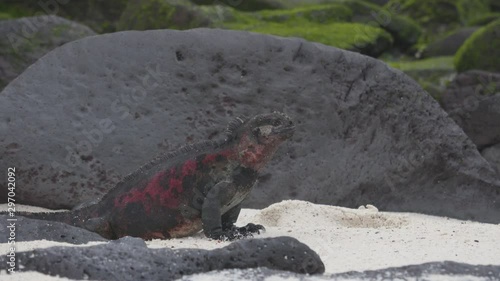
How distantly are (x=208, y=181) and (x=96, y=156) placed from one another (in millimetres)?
1700

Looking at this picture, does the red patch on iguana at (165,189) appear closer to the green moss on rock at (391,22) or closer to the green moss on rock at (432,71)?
the green moss on rock at (432,71)

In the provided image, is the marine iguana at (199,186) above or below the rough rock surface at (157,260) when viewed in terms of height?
above

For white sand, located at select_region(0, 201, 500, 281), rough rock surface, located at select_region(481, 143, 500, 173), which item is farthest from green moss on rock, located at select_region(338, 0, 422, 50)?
white sand, located at select_region(0, 201, 500, 281)

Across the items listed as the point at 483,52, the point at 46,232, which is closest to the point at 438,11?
the point at 483,52

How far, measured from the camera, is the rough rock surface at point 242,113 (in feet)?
19.8

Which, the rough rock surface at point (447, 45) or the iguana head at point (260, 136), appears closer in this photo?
the iguana head at point (260, 136)

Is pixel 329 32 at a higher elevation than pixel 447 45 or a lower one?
lower

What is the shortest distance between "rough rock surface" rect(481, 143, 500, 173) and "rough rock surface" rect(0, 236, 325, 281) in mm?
5364

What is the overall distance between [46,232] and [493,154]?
18.3 feet

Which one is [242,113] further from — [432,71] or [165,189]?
[432,71]

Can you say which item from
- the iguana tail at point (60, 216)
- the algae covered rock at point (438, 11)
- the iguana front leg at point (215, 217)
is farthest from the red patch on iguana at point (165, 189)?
the algae covered rock at point (438, 11)

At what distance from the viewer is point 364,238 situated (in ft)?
14.7

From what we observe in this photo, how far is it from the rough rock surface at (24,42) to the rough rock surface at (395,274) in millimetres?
6504

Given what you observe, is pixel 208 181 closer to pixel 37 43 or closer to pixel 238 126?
pixel 238 126
